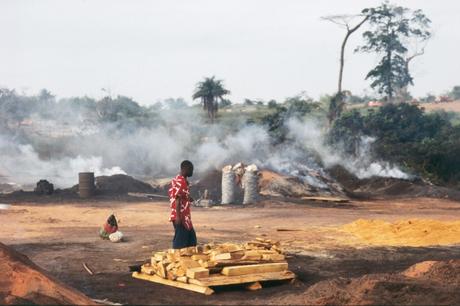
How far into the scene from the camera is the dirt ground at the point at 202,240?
8.12 metres

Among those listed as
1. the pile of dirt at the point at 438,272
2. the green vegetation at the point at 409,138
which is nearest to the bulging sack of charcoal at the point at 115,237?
the pile of dirt at the point at 438,272

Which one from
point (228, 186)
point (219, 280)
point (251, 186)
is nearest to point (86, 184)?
point (228, 186)

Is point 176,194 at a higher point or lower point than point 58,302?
higher

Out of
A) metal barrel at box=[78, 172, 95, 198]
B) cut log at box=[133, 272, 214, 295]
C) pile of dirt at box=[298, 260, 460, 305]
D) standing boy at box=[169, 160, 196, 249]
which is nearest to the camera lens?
pile of dirt at box=[298, 260, 460, 305]

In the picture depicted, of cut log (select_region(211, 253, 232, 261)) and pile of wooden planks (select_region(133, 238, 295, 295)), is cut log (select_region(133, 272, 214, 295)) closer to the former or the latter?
pile of wooden planks (select_region(133, 238, 295, 295))

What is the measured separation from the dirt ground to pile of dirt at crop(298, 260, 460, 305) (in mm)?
410

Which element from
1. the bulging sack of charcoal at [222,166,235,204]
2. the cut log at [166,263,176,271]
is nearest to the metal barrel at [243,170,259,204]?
the bulging sack of charcoal at [222,166,235,204]

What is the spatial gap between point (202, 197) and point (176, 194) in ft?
51.3

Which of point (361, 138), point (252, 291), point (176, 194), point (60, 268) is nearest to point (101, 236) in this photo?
point (60, 268)

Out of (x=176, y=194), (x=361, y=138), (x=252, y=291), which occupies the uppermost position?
(x=361, y=138)

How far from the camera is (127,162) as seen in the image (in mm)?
40906

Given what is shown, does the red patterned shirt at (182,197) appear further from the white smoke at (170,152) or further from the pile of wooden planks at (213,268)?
the white smoke at (170,152)

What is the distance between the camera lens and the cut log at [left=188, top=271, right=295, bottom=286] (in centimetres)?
790

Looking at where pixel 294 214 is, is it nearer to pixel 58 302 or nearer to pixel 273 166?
pixel 273 166
